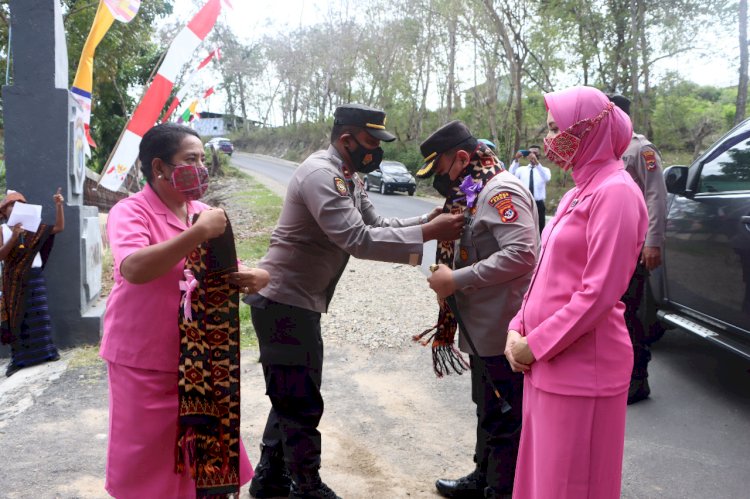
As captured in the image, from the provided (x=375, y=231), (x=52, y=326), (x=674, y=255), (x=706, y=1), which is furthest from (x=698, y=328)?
(x=706, y=1)

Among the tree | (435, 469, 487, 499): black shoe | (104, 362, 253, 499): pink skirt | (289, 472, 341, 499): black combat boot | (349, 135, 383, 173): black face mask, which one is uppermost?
the tree

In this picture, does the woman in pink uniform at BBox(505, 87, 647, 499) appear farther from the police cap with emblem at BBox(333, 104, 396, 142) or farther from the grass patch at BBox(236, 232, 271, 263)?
the grass patch at BBox(236, 232, 271, 263)

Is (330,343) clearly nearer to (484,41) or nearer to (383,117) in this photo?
(383,117)

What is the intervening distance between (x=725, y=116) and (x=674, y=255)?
21.3 m

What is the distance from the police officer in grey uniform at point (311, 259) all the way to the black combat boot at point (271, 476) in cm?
20

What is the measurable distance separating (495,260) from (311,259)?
0.86 m

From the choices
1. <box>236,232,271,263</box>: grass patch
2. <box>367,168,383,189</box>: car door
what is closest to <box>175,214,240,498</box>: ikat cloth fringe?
<box>236,232,271,263</box>: grass patch

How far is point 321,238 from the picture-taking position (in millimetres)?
2988

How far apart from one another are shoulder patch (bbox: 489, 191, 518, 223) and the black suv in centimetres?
189

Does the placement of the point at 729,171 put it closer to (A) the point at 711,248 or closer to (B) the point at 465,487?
(A) the point at 711,248

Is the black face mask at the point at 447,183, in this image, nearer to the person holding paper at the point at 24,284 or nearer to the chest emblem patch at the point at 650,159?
the chest emblem patch at the point at 650,159

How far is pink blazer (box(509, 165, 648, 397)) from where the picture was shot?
1.90 metres

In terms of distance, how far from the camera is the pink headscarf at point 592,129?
2.06m

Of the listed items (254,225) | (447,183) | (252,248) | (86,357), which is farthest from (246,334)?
(254,225)
